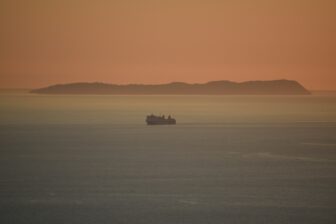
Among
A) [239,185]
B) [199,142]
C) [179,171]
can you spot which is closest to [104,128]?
[199,142]

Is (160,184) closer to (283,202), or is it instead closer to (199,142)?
(283,202)

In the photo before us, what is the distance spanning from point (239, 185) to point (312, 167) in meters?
7.59

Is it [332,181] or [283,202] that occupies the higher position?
[332,181]

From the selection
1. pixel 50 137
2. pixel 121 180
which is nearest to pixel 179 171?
pixel 121 180

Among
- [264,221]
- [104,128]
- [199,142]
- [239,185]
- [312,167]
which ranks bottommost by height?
[264,221]

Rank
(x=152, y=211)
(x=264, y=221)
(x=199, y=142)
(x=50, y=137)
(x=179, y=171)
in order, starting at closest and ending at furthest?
(x=264, y=221)
(x=152, y=211)
(x=179, y=171)
(x=199, y=142)
(x=50, y=137)

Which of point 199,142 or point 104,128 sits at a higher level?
point 104,128

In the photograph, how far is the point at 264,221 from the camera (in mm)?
21469

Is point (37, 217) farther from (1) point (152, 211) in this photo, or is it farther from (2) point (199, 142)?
(2) point (199, 142)

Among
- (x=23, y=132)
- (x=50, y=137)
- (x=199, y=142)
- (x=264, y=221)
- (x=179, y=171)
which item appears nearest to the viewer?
(x=264, y=221)

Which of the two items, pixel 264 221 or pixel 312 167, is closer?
pixel 264 221

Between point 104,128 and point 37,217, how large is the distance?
4574 centimetres

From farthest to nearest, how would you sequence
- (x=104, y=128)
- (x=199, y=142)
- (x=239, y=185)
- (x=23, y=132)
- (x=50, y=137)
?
(x=104, y=128)
(x=23, y=132)
(x=50, y=137)
(x=199, y=142)
(x=239, y=185)

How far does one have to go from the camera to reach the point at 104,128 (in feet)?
222
